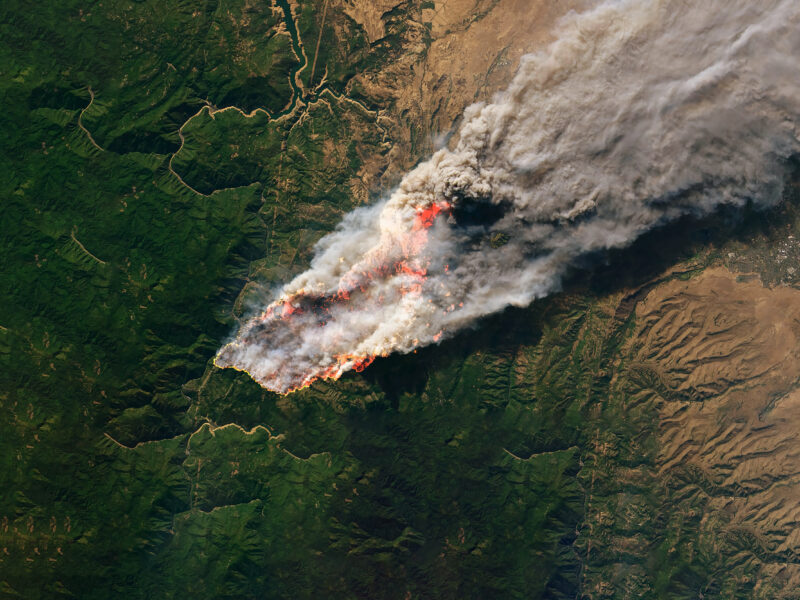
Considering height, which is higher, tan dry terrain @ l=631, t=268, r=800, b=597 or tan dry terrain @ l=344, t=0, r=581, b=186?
tan dry terrain @ l=344, t=0, r=581, b=186

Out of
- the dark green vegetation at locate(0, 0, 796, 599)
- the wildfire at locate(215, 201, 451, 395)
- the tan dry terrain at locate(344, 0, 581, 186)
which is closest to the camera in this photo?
the wildfire at locate(215, 201, 451, 395)

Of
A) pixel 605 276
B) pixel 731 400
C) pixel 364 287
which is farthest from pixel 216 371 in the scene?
pixel 731 400

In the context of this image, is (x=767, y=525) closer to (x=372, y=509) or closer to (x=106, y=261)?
(x=372, y=509)

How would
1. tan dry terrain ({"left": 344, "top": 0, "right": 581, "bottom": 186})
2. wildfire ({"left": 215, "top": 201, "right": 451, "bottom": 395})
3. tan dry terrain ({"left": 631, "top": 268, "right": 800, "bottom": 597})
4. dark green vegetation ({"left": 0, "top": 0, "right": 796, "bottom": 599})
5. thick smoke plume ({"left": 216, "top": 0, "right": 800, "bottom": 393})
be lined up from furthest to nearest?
tan dry terrain ({"left": 631, "top": 268, "right": 800, "bottom": 597})
dark green vegetation ({"left": 0, "top": 0, "right": 796, "bottom": 599})
tan dry terrain ({"left": 344, "top": 0, "right": 581, "bottom": 186})
wildfire ({"left": 215, "top": 201, "right": 451, "bottom": 395})
thick smoke plume ({"left": 216, "top": 0, "right": 800, "bottom": 393})

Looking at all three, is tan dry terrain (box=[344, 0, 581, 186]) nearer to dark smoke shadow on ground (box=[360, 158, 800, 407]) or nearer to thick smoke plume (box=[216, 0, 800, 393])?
thick smoke plume (box=[216, 0, 800, 393])

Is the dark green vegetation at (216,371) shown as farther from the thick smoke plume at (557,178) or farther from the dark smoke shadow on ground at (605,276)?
the thick smoke plume at (557,178)

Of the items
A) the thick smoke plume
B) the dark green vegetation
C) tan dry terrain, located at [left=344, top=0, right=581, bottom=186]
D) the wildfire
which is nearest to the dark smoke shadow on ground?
the dark green vegetation

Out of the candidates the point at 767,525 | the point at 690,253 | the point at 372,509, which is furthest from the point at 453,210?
the point at 767,525
